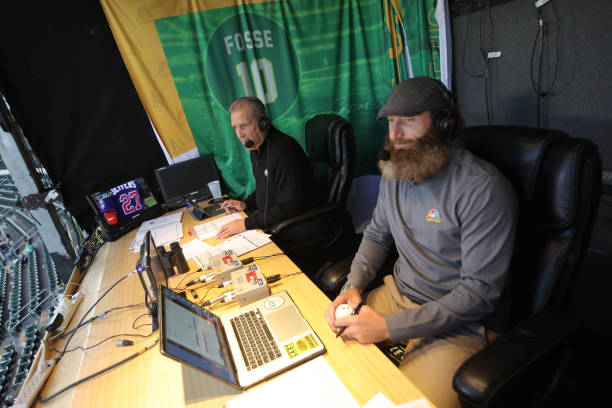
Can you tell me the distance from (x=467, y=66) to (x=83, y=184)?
10.1ft

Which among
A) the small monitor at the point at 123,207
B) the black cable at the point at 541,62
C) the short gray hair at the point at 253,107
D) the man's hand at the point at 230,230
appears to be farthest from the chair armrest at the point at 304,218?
the black cable at the point at 541,62

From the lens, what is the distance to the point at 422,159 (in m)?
1.05

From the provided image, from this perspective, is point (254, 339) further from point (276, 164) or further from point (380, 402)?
point (276, 164)

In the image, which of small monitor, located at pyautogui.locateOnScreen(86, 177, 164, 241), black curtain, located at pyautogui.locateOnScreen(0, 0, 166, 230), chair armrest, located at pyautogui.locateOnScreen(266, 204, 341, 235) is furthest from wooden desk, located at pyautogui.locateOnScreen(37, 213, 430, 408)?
black curtain, located at pyautogui.locateOnScreen(0, 0, 166, 230)

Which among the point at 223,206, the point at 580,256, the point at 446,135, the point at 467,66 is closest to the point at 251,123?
the point at 223,206

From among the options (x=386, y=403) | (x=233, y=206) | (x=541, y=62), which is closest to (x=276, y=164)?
(x=233, y=206)

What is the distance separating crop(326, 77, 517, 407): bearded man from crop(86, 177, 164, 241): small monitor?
5.38ft

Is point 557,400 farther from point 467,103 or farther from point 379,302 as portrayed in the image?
point 467,103

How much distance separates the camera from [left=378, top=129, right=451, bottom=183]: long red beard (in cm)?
104

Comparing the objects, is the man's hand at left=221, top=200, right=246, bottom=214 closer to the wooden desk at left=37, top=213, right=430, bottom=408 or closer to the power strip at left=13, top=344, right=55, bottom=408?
the wooden desk at left=37, top=213, right=430, bottom=408

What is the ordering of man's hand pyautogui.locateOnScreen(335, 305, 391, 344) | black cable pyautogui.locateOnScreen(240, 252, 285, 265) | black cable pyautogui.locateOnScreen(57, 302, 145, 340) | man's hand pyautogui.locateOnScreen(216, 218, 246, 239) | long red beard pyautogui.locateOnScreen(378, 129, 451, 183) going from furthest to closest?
1. man's hand pyautogui.locateOnScreen(216, 218, 246, 239)
2. black cable pyautogui.locateOnScreen(240, 252, 285, 265)
3. black cable pyautogui.locateOnScreen(57, 302, 145, 340)
4. long red beard pyautogui.locateOnScreen(378, 129, 451, 183)
5. man's hand pyautogui.locateOnScreen(335, 305, 391, 344)

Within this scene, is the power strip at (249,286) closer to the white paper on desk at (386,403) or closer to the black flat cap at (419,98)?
the white paper on desk at (386,403)

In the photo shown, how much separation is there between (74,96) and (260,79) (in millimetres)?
1273

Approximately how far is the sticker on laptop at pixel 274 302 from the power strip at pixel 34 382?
0.74m
